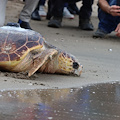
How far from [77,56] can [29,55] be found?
1.08m

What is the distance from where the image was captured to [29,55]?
2.85m

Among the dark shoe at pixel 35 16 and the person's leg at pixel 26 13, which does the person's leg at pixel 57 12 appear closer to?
the dark shoe at pixel 35 16

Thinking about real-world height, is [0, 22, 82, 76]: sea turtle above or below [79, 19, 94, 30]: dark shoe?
above

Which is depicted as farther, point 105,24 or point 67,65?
point 105,24

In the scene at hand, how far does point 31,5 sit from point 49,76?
6.77 feet

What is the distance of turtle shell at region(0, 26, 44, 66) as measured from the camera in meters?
2.76

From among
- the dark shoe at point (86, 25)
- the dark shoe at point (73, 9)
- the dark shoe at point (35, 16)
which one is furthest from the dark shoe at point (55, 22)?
the dark shoe at point (73, 9)

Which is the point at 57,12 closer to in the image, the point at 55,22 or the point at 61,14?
the point at 61,14

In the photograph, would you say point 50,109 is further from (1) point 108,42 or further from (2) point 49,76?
(1) point 108,42

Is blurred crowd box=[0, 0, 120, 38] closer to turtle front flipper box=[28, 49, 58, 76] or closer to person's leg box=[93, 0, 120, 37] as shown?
person's leg box=[93, 0, 120, 37]

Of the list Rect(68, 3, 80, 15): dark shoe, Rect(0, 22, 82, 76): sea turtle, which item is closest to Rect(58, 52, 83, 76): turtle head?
Rect(0, 22, 82, 76): sea turtle

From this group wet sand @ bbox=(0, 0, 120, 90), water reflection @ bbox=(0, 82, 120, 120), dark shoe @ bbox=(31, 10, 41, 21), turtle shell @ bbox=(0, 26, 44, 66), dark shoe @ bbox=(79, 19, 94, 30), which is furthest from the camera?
dark shoe @ bbox=(31, 10, 41, 21)

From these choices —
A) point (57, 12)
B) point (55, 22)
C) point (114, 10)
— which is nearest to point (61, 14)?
point (57, 12)

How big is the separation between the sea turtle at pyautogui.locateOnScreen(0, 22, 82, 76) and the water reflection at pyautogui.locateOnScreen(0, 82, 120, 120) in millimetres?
371
